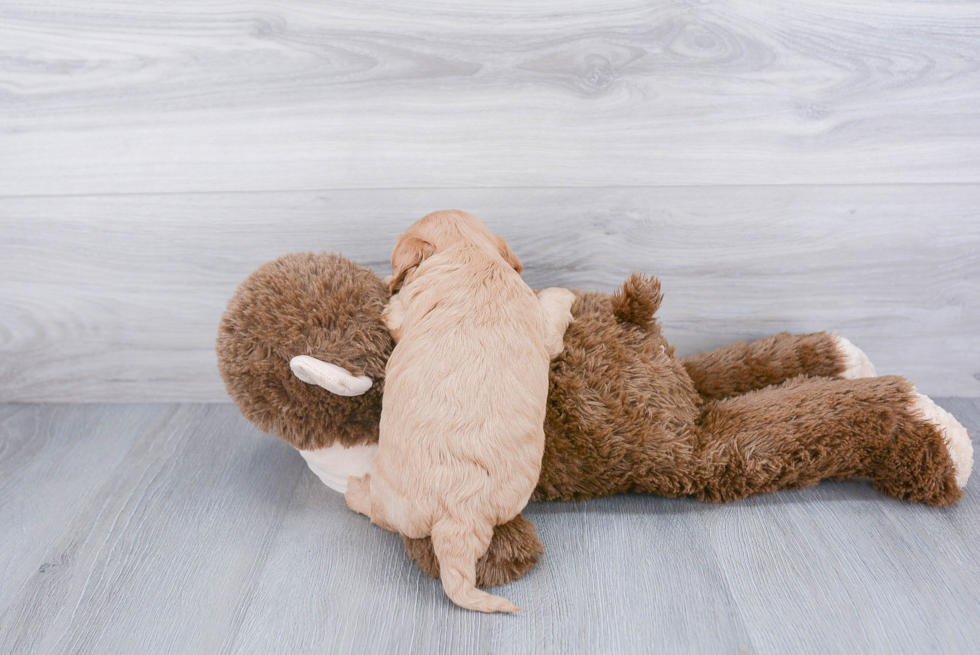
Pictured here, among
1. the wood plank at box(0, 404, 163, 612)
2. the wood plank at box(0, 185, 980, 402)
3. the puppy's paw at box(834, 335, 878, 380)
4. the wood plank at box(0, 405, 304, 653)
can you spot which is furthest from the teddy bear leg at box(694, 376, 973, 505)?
the wood plank at box(0, 404, 163, 612)

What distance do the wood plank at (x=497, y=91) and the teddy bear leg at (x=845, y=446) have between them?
385 mm

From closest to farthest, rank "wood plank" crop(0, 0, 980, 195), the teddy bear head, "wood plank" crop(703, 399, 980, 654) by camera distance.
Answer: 1. "wood plank" crop(703, 399, 980, 654)
2. the teddy bear head
3. "wood plank" crop(0, 0, 980, 195)

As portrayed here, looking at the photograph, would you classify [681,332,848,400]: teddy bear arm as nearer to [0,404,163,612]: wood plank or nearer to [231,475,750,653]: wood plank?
[231,475,750,653]: wood plank

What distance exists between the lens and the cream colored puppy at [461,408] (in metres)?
0.78

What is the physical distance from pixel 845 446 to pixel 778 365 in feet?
0.64

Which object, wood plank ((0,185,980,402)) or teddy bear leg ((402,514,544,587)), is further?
wood plank ((0,185,980,402))

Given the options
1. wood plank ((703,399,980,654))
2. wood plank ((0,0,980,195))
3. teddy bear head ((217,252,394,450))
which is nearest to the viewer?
wood plank ((703,399,980,654))

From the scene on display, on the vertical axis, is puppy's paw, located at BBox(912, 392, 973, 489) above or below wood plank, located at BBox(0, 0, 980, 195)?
below

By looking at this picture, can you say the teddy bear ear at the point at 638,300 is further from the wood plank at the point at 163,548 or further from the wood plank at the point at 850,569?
the wood plank at the point at 163,548

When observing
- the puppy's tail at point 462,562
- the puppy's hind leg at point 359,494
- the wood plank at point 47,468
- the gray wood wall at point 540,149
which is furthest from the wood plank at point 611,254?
the puppy's tail at point 462,562

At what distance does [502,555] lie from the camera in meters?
0.83

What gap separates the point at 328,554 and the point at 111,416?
2.10 feet

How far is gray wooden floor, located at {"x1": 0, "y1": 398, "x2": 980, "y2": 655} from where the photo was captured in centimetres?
77

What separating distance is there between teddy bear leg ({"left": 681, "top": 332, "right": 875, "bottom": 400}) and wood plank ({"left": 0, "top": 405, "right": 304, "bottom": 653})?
686 mm
